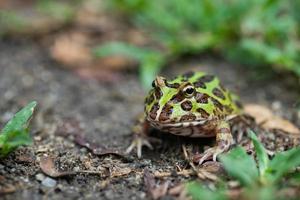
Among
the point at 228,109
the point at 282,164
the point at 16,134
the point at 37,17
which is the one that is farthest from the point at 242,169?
the point at 37,17

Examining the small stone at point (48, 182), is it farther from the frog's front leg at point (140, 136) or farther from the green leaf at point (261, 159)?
the green leaf at point (261, 159)

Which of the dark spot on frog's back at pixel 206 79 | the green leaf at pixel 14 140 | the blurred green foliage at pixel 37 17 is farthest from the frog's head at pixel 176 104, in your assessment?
the blurred green foliage at pixel 37 17

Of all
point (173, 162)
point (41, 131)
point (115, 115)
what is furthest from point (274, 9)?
point (41, 131)

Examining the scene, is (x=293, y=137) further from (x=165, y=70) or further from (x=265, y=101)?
(x=165, y=70)

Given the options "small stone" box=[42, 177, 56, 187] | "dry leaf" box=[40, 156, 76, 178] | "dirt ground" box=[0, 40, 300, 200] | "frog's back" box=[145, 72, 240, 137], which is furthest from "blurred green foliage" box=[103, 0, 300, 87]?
"small stone" box=[42, 177, 56, 187]

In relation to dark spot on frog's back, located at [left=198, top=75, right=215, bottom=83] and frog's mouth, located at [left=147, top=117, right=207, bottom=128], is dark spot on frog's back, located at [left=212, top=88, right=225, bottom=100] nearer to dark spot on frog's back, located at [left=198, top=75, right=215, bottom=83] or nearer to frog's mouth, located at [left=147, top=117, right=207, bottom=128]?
dark spot on frog's back, located at [left=198, top=75, right=215, bottom=83]

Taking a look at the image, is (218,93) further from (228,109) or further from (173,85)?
(173,85)
